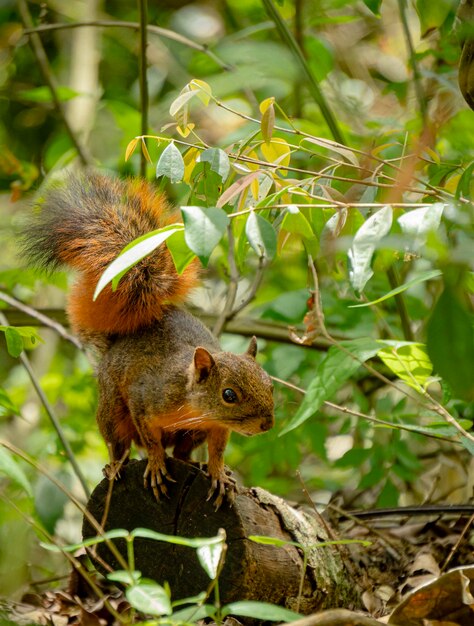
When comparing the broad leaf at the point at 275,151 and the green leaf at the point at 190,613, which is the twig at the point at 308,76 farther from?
the green leaf at the point at 190,613

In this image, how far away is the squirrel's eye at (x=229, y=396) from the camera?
188cm

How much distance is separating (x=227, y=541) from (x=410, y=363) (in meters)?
0.53

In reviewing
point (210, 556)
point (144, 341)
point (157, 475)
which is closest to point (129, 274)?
point (144, 341)

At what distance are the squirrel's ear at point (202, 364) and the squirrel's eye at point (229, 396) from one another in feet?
0.26

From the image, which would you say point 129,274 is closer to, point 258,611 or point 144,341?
point 144,341

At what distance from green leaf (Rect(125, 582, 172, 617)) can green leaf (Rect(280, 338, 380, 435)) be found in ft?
1.72

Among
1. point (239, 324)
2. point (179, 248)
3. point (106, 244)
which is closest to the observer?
point (179, 248)

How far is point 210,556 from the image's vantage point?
3.84ft

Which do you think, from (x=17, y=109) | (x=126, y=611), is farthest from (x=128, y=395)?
(x=17, y=109)

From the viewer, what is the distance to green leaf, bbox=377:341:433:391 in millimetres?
1745

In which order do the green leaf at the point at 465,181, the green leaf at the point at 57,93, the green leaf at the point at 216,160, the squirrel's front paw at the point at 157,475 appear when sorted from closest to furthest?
the green leaf at the point at 465,181
the green leaf at the point at 216,160
the squirrel's front paw at the point at 157,475
the green leaf at the point at 57,93

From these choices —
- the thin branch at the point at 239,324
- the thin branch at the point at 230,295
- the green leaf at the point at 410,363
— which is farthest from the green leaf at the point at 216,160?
the thin branch at the point at 239,324

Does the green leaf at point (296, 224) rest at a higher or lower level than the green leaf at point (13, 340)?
higher

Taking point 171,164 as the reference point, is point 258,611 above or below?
below
